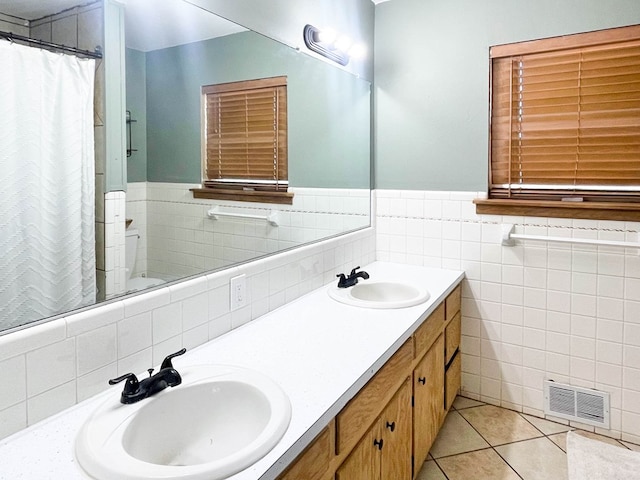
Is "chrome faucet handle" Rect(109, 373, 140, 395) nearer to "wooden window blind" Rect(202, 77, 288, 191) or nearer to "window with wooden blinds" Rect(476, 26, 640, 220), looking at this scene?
"wooden window blind" Rect(202, 77, 288, 191)

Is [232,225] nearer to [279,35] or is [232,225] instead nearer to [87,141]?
[87,141]

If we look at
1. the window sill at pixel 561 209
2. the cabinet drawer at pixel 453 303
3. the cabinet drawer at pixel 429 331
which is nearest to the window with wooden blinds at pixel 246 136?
the cabinet drawer at pixel 429 331

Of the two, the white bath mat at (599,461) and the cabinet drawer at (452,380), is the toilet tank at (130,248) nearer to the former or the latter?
the cabinet drawer at (452,380)

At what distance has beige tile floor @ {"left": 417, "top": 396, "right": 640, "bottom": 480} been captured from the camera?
6.88 ft

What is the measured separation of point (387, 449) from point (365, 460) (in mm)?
202

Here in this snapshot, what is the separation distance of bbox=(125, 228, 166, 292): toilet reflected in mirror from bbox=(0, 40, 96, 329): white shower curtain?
0.12 meters

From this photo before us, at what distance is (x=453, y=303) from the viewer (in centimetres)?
246

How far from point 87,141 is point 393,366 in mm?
1177

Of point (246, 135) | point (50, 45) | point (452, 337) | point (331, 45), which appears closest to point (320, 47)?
point (331, 45)

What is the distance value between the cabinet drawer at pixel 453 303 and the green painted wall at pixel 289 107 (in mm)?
838

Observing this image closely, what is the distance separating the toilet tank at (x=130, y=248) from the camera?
4.57 ft

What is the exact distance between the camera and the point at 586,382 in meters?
2.39

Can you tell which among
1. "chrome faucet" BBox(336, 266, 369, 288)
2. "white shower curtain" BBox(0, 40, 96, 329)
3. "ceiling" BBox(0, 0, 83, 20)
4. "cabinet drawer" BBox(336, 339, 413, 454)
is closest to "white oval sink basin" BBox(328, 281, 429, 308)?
"chrome faucet" BBox(336, 266, 369, 288)

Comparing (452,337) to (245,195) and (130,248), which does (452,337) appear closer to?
(245,195)
